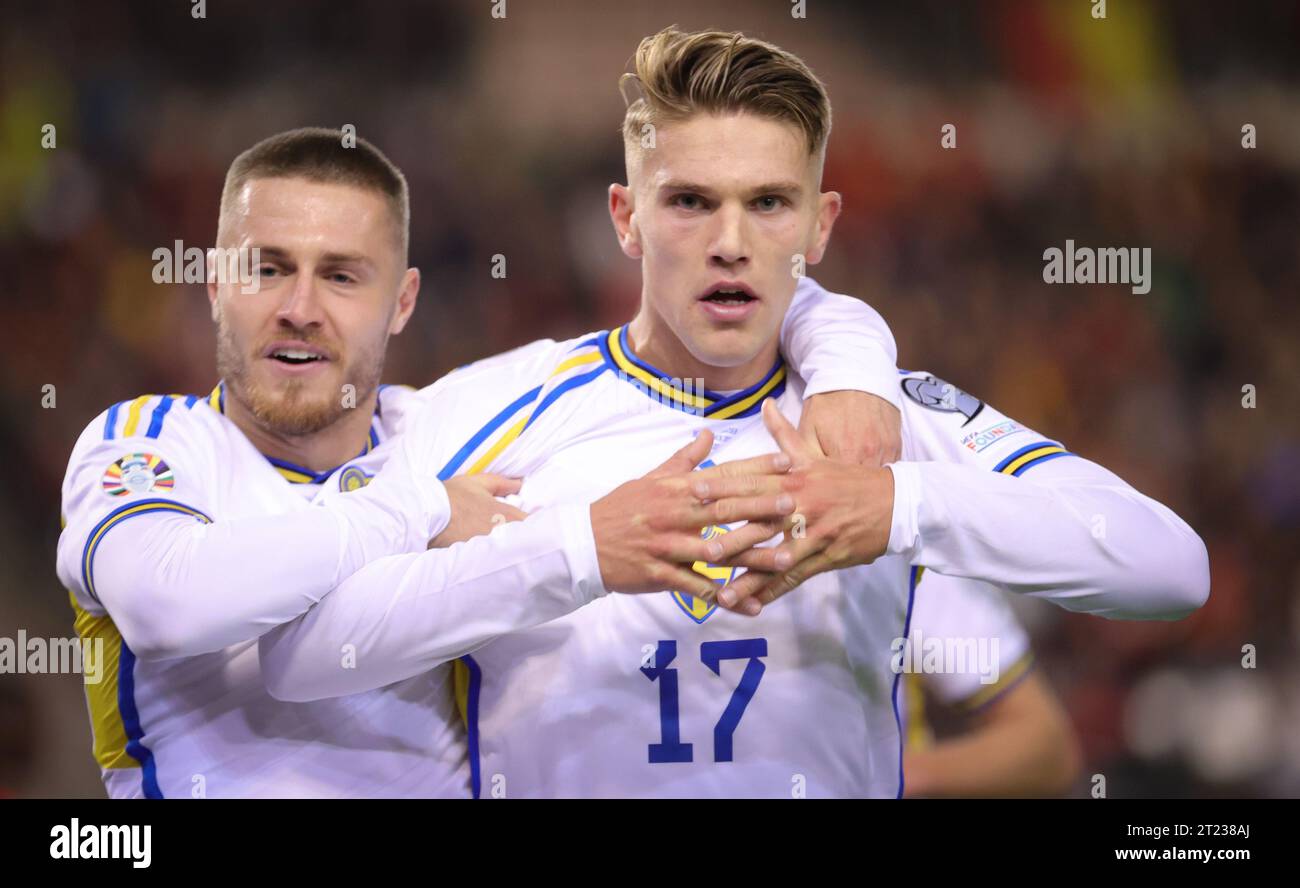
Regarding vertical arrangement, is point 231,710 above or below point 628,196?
Answer: below

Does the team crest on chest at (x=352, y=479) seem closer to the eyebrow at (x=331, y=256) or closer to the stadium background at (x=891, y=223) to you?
the eyebrow at (x=331, y=256)

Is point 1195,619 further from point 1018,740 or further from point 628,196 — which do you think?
point 628,196

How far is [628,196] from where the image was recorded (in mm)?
2703

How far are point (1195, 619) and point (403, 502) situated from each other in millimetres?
2626

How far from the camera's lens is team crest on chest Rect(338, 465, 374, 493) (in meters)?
2.71

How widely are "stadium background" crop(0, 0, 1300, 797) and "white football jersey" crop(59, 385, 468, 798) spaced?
0.79 metres

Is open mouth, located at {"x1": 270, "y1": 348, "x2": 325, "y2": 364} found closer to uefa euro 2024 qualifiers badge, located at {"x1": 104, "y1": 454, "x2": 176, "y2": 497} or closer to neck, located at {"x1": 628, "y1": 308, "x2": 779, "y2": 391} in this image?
uefa euro 2024 qualifiers badge, located at {"x1": 104, "y1": 454, "x2": 176, "y2": 497}

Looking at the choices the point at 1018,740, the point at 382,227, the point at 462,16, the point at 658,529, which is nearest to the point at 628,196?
the point at 382,227

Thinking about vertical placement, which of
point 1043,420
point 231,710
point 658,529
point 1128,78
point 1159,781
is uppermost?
point 1128,78

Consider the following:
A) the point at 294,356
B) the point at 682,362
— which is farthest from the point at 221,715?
the point at 682,362

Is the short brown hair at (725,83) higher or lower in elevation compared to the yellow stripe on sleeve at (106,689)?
higher

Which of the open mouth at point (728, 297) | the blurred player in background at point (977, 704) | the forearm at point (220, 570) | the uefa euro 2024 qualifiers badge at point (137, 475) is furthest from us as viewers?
the blurred player in background at point (977, 704)

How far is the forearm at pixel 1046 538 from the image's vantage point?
2324 millimetres

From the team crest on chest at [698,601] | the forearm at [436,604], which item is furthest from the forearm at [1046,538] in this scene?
the forearm at [436,604]
